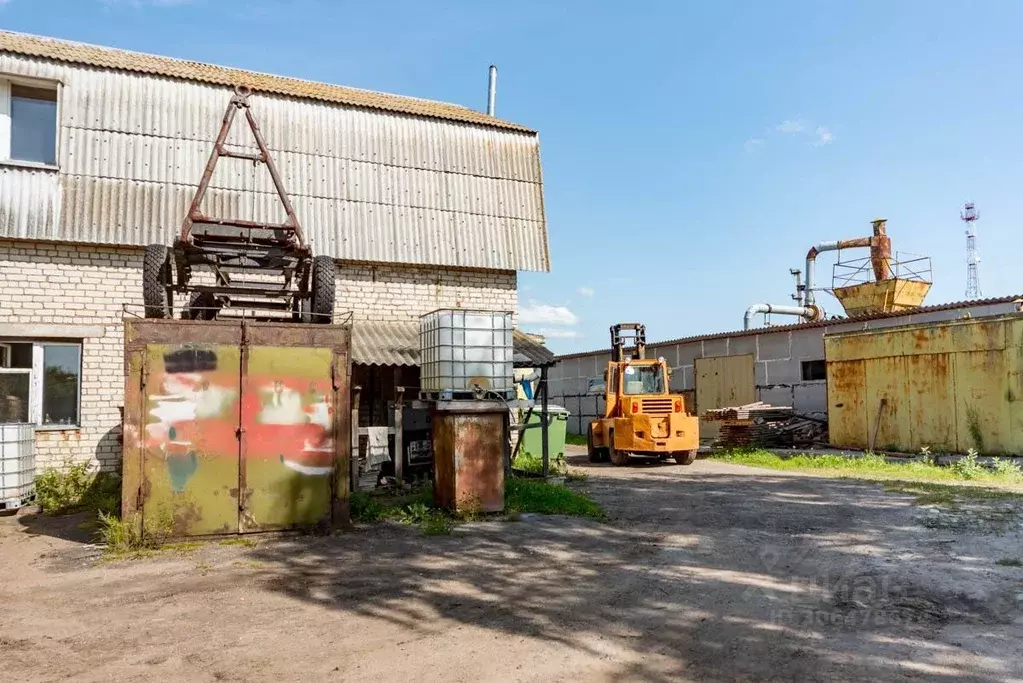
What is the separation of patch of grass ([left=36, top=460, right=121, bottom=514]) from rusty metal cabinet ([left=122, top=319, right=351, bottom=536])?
10.2 ft

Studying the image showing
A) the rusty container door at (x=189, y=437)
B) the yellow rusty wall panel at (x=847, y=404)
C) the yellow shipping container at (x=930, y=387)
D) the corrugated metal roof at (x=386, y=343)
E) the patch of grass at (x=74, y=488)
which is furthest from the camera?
the yellow rusty wall panel at (x=847, y=404)

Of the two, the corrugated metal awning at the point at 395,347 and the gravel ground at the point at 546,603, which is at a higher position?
the corrugated metal awning at the point at 395,347

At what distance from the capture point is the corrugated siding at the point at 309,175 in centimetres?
1198

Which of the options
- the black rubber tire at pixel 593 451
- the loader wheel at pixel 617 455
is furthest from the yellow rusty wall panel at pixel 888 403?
the black rubber tire at pixel 593 451

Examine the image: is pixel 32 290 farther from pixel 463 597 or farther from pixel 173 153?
pixel 463 597

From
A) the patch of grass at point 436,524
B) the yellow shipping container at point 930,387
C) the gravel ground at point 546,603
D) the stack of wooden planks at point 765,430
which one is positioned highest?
the yellow shipping container at point 930,387

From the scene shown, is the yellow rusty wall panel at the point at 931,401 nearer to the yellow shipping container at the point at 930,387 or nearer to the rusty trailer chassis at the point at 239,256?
the yellow shipping container at the point at 930,387

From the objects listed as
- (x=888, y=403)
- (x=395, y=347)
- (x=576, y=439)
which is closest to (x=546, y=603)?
(x=395, y=347)

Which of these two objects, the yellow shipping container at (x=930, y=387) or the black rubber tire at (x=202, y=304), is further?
the yellow shipping container at (x=930, y=387)

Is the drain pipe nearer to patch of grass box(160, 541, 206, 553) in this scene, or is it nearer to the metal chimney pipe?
the metal chimney pipe

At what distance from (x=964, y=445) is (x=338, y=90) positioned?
615 inches

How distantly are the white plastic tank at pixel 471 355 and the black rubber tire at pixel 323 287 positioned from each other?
4.97 feet

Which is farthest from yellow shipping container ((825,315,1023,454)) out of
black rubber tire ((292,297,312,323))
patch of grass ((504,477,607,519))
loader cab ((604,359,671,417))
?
black rubber tire ((292,297,312,323))

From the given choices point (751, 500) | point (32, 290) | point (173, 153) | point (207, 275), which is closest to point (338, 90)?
point (173, 153)
